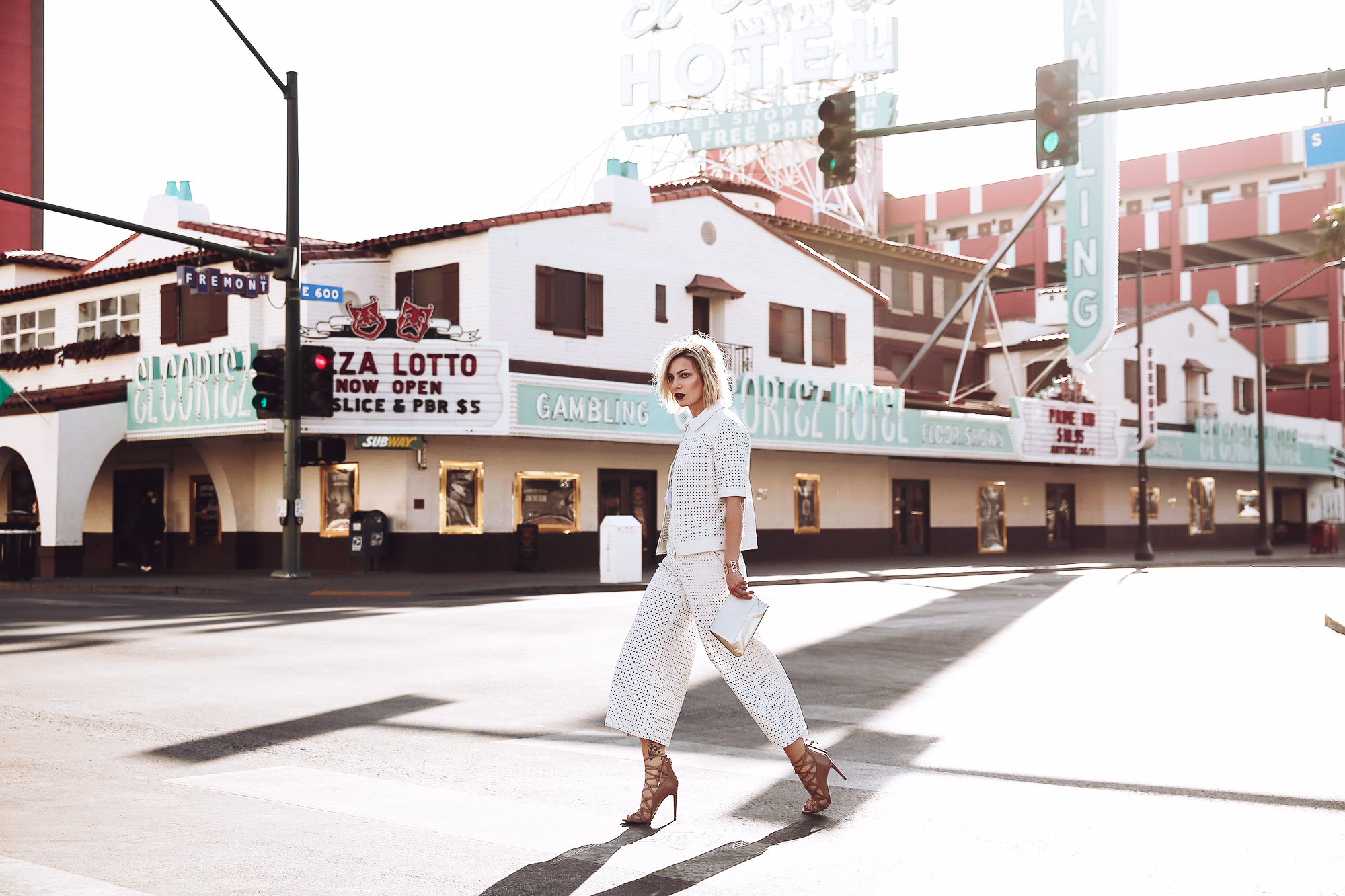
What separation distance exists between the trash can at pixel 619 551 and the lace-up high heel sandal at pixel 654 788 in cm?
1725

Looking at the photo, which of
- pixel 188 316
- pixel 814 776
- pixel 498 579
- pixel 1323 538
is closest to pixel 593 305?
pixel 498 579

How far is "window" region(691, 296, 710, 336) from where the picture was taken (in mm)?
31406

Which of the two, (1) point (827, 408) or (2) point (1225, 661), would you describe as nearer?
(2) point (1225, 661)

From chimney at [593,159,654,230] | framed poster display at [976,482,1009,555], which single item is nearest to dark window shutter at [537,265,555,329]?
chimney at [593,159,654,230]

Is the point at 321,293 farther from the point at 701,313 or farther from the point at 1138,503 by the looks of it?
the point at 1138,503

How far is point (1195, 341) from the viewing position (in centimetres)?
4822

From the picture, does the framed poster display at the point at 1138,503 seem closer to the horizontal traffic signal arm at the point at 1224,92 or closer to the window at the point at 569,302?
the window at the point at 569,302

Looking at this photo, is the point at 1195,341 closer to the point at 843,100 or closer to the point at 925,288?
the point at 925,288

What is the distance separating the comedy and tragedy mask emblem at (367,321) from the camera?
2489cm

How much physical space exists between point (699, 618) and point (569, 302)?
23.2 metres

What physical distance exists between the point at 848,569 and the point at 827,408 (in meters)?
5.28

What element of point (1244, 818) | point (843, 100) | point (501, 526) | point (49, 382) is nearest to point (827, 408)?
point (501, 526)

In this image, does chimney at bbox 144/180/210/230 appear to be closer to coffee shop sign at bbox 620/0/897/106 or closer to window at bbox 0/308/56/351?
window at bbox 0/308/56/351

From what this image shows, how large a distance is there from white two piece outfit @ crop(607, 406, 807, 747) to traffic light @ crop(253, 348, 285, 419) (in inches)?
639
